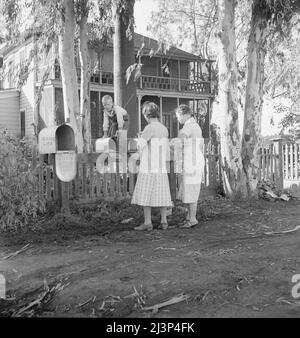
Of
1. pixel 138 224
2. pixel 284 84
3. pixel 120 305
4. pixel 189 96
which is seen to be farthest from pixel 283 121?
pixel 120 305

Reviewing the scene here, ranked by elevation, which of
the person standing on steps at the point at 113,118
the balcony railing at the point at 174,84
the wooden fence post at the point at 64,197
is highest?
the balcony railing at the point at 174,84

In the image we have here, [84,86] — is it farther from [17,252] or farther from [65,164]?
[17,252]

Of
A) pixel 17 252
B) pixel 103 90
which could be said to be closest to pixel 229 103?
pixel 17 252

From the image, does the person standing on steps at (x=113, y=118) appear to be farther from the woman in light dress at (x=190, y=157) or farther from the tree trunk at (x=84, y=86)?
the tree trunk at (x=84, y=86)

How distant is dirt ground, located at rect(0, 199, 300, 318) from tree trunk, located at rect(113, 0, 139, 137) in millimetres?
5625

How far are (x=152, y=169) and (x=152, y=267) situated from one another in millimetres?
2449

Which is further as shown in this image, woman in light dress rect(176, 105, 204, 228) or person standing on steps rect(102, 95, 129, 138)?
person standing on steps rect(102, 95, 129, 138)

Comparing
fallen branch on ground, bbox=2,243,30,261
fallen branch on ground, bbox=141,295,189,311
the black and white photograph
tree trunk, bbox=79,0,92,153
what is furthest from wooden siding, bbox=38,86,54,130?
fallen branch on ground, bbox=141,295,189,311

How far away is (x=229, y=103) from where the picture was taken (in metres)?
10.9

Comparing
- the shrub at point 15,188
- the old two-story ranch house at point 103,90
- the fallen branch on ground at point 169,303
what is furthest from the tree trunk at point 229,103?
the old two-story ranch house at point 103,90

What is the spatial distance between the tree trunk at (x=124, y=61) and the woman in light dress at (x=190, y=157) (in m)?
5.80

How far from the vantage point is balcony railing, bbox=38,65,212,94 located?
85.4 ft

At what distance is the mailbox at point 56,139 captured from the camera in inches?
331

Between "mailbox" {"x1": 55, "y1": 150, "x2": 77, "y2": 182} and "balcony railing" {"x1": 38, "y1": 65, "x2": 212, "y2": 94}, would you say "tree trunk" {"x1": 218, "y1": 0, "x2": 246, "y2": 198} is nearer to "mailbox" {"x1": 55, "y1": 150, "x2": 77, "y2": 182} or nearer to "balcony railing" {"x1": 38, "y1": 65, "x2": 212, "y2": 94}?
"mailbox" {"x1": 55, "y1": 150, "x2": 77, "y2": 182}
